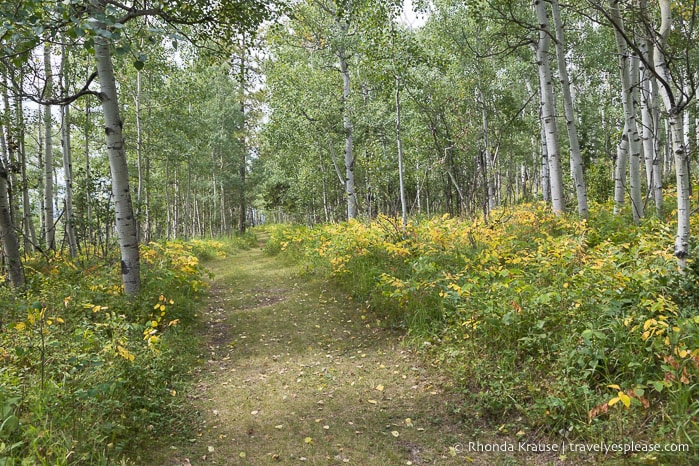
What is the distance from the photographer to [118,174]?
5.62 m

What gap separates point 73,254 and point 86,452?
28.8ft

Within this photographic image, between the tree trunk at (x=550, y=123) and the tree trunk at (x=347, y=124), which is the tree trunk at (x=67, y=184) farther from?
the tree trunk at (x=550, y=123)

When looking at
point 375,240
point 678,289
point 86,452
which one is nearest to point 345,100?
point 375,240

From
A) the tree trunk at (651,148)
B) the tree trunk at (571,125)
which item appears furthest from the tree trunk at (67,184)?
→ the tree trunk at (651,148)

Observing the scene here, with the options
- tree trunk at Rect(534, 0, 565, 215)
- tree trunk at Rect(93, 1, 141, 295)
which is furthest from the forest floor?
tree trunk at Rect(534, 0, 565, 215)

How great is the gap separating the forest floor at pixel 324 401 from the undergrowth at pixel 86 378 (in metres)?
0.33

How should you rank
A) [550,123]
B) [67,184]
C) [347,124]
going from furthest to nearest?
[347,124]
[67,184]
[550,123]

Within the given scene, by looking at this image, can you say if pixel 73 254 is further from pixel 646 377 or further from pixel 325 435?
pixel 646 377

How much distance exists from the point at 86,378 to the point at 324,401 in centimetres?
216

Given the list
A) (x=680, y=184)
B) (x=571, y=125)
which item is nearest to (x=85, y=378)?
(x=680, y=184)

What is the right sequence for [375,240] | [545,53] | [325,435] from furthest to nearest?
[375,240], [545,53], [325,435]

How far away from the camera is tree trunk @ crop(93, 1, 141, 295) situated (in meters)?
5.53

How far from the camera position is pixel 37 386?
2.99 metres

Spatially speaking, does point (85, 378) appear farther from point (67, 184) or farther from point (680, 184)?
point (67, 184)
